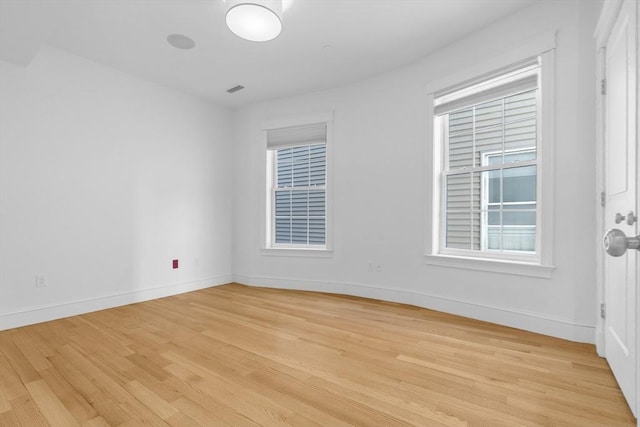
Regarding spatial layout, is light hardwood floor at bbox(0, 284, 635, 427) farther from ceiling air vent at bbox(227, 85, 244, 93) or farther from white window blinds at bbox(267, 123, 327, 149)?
ceiling air vent at bbox(227, 85, 244, 93)

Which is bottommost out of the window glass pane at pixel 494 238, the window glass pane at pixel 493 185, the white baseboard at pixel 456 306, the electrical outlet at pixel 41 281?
the white baseboard at pixel 456 306

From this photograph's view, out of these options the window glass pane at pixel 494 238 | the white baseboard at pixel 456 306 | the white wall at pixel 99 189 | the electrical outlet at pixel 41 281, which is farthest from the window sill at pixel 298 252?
the electrical outlet at pixel 41 281

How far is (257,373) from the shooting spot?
2016 mm

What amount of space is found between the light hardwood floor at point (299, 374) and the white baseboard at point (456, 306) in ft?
0.36

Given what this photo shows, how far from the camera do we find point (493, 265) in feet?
9.62

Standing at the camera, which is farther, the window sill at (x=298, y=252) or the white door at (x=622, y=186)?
the window sill at (x=298, y=252)

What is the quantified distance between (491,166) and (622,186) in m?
1.33

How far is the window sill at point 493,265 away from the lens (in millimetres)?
2645

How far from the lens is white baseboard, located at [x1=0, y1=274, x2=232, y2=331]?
2.93 meters

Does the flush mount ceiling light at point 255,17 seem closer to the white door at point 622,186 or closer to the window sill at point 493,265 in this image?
the white door at point 622,186

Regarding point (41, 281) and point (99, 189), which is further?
point (99, 189)

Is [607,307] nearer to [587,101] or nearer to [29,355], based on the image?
[587,101]

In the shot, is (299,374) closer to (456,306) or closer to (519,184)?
(456,306)

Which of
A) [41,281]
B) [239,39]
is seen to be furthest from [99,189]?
[239,39]
